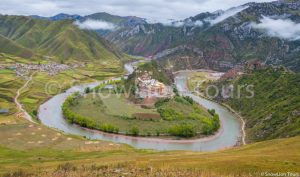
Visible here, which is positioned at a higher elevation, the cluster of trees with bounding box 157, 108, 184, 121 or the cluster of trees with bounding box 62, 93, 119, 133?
the cluster of trees with bounding box 157, 108, 184, 121

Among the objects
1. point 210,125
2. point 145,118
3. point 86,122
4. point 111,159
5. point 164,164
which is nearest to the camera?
point 164,164

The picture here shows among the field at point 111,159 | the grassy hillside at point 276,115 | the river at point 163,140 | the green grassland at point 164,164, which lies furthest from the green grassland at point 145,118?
the green grassland at point 164,164

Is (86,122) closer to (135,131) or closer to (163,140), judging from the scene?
(135,131)

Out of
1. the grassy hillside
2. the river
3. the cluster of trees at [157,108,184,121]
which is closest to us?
the grassy hillside

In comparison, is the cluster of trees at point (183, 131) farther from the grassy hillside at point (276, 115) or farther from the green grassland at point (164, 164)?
the green grassland at point (164, 164)

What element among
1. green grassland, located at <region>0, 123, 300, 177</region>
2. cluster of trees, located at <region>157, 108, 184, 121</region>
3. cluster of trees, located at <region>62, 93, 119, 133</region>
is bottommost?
green grassland, located at <region>0, 123, 300, 177</region>

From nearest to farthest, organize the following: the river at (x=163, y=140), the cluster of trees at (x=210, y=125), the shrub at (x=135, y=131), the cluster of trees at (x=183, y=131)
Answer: the river at (x=163, y=140)
the shrub at (x=135, y=131)
the cluster of trees at (x=183, y=131)
the cluster of trees at (x=210, y=125)

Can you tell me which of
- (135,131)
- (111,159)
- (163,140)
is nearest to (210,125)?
(163,140)

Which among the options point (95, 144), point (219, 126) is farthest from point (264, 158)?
point (219, 126)

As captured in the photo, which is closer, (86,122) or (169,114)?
(86,122)

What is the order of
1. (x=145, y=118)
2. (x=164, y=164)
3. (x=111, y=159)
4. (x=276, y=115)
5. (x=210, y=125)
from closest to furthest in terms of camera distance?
(x=164, y=164) → (x=111, y=159) → (x=276, y=115) → (x=210, y=125) → (x=145, y=118)

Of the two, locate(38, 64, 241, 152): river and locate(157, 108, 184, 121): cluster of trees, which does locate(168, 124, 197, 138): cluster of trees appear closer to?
locate(38, 64, 241, 152): river

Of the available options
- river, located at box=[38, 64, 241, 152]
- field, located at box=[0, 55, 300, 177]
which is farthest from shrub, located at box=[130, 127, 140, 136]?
field, located at box=[0, 55, 300, 177]
